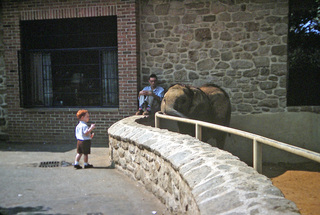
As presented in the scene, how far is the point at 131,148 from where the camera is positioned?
5.60m

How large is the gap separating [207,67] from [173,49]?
105 cm

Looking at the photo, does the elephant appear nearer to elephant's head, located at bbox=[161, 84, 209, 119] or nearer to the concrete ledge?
elephant's head, located at bbox=[161, 84, 209, 119]

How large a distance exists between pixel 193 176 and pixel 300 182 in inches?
209

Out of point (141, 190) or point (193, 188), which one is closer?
point (193, 188)

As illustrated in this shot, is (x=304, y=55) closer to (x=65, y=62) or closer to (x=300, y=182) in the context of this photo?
(x=300, y=182)

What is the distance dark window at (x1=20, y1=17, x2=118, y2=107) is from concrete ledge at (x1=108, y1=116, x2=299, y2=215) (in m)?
4.23

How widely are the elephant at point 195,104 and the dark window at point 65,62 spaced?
347 centimetres

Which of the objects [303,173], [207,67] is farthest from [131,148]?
[303,173]

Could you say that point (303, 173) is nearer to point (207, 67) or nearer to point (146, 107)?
point (207, 67)

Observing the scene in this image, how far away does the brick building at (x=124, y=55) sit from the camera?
29.7 ft

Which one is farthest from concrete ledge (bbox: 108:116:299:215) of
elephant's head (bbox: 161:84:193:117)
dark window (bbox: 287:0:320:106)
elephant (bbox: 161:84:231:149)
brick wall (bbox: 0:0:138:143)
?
dark window (bbox: 287:0:320:106)

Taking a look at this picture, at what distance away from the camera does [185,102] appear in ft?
21.8

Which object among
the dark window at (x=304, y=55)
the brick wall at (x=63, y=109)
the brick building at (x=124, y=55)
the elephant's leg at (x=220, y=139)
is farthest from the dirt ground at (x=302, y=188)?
the brick wall at (x=63, y=109)

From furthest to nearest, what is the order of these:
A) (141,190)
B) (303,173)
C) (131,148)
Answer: (303,173), (131,148), (141,190)
